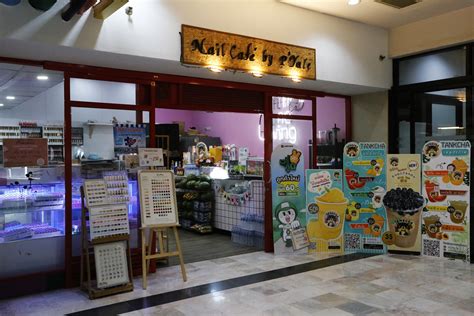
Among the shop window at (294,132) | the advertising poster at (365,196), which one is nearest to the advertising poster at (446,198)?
the advertising poster at (365,196)

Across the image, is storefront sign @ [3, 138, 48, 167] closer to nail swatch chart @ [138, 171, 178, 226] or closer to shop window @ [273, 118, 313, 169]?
nail swatch chart @ [138, 171, 178, 226]

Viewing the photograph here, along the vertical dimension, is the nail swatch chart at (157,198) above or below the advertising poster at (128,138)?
below

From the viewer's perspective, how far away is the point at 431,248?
5.62 m

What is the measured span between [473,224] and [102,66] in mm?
5116

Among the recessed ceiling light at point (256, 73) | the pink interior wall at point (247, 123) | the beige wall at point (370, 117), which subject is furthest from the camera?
the pink interior wall at point (247, 123)

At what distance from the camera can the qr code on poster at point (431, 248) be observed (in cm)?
557

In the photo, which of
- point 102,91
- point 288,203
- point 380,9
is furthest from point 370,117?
point 102,91

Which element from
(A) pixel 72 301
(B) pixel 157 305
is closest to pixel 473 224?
(B) pixel 157 305

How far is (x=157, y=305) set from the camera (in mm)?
4000

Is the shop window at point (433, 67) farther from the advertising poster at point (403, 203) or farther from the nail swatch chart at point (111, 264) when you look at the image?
the nail swatch chart at point (111, 264)

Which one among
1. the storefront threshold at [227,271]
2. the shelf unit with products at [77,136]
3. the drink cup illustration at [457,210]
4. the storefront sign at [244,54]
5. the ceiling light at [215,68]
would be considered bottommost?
the storefront threshold at [227,271]

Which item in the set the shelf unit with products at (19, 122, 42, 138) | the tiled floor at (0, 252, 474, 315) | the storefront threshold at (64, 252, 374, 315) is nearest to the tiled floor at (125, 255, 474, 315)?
the tiled floor at (0, 252, 474, 315)

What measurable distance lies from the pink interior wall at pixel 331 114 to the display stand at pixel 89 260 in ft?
14.5

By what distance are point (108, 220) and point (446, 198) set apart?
169 inches
